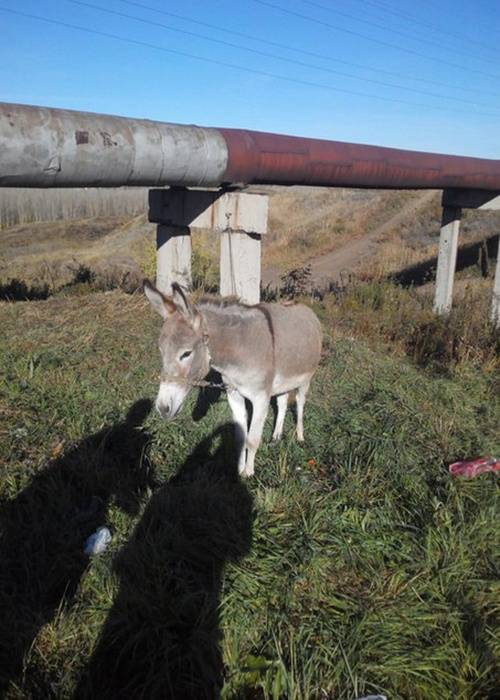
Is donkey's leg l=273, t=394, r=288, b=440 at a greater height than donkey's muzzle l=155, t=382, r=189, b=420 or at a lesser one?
lesser

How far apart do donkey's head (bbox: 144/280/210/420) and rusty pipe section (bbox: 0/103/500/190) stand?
142 centimetres

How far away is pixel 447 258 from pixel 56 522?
8.40 metres

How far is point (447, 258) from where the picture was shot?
9.67 m

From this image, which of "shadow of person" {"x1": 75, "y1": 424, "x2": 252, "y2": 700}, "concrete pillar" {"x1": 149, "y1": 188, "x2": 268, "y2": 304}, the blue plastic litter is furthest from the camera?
"concrete pillar" {"x1": 149, "y1": 188, "x2": 268, "y2": 304}

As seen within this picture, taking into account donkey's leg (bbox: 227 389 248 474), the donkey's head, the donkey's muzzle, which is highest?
the donkey's head

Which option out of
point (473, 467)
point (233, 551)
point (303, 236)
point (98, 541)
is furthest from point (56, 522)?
point (303, 236)

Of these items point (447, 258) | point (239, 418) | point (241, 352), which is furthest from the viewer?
point (447, 258)

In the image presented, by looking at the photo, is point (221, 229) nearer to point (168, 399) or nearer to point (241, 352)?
point (241, 352)

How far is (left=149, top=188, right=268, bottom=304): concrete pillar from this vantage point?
538cm

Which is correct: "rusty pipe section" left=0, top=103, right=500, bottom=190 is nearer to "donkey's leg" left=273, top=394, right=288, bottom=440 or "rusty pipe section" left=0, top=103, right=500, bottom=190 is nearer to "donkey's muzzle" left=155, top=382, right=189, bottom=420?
"donkey's muzzle" left=155, top=382, right=189, bottom=420

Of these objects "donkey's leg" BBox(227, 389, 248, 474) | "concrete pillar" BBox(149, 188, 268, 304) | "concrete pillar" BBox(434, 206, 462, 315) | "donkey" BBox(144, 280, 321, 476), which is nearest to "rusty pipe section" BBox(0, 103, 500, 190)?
"concrete pillar" BBox(149, 188, 268, 304)

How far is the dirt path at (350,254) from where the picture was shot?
1859cm

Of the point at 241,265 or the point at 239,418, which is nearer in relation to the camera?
the point at 239,418

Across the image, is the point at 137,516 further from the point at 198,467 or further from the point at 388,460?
the point at 388,460
